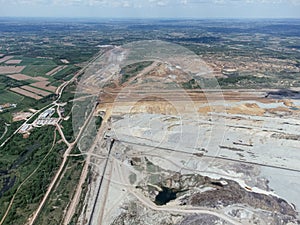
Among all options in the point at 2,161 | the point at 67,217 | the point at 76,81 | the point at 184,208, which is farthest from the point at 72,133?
the point at 76,81

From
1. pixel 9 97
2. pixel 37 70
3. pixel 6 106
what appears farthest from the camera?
pixel 37 70

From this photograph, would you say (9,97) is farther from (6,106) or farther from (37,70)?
(37,70)

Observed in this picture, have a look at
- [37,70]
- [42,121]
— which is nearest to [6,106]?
[42,121]

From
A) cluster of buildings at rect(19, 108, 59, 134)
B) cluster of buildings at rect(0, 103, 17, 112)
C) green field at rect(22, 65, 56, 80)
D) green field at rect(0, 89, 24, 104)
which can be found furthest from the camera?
green field at rect(22, 65, 56, 80)

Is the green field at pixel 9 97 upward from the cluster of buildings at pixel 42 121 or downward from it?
downward

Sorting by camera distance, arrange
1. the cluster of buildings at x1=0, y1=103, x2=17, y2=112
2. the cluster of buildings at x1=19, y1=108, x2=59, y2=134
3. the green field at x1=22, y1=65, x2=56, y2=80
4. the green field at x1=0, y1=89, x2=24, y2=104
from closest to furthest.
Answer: the cluster of buildings at x1=19, y1=108, x2=59, y2=134
the cluster of buildings at x1=0, y1=103, x2=17, y2=112
the green field at x1=0, y1=89, x2=24, y2=104
the green field at x1=22, y1=65, x2=56, y2=80

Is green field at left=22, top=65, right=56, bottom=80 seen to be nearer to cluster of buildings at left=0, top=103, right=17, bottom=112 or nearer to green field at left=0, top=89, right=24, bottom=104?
green field at left=0, top=89, right=24, bottom=104

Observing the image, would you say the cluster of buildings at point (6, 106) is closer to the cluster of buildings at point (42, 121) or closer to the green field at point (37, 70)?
the cluster of buildings at point (42, 121)

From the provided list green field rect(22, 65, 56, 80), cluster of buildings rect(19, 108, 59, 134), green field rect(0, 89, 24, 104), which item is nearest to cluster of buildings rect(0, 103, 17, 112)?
green field rect(0, 89, 24, 104)

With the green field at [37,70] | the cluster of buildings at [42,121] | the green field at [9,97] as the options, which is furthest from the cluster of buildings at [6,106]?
the green field at [37,70]

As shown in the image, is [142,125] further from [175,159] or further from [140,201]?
[140,201]

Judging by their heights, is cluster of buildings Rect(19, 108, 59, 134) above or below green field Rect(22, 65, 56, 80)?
above
